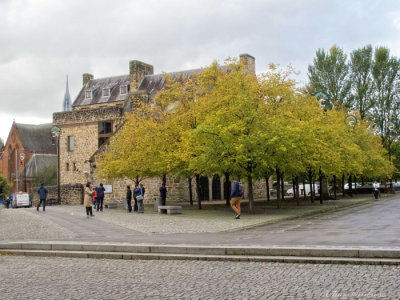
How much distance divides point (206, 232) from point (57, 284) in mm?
7856

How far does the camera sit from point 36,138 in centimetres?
8912

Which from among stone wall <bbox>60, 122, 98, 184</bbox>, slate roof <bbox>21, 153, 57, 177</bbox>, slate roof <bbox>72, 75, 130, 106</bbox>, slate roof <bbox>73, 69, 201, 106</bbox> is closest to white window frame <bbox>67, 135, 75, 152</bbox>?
stone wall <bbox>60, 122, 98, 184</bbox>

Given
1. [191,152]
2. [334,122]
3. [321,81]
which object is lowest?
[191,152]

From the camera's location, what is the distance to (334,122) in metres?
35.4

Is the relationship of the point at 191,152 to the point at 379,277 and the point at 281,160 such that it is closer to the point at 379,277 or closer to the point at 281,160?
the point at 281,160

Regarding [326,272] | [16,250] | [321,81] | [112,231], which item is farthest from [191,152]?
[321,81]

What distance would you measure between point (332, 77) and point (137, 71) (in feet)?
76.7

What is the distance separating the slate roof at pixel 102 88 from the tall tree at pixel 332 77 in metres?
23.5

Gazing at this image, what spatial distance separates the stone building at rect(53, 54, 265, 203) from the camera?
139ft

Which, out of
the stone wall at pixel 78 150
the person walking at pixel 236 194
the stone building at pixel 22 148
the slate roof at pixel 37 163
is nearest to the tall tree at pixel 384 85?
the stone wall at pixel 78 150

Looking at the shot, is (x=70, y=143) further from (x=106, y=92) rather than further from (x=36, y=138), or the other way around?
(x=36, y=138)

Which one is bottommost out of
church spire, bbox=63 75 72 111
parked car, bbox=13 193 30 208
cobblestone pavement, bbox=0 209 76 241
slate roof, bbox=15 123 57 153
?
cobblestone pavement, bbox=0 209 76 241

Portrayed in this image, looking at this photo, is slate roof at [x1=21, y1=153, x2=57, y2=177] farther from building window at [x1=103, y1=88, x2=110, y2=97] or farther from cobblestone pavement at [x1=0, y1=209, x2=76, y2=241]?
cobblestone pavement at [x1=0, y1=209, x2=76, y2=241]

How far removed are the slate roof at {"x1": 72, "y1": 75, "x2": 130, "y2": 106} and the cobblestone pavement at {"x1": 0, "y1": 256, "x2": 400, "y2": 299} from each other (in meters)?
50.8
